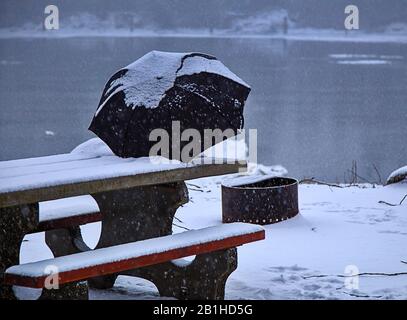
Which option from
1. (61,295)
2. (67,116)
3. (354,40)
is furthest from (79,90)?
(354,40)

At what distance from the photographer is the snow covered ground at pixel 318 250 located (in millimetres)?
5164

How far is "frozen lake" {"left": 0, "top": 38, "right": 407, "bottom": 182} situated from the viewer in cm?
2420

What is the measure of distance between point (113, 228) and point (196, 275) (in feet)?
2.15

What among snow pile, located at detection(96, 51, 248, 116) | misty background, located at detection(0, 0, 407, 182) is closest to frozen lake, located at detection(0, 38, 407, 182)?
misty background, located at detection(0, 0, 407, 182)

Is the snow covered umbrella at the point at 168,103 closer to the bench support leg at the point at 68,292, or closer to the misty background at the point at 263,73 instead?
the bench support leg at the point at 68,292

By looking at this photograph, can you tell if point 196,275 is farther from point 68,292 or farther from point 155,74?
point 155,74

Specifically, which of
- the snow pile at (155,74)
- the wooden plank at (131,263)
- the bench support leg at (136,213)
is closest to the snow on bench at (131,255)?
the wooden plank at (131,263)

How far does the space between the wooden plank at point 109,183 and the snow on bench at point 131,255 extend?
29 cm

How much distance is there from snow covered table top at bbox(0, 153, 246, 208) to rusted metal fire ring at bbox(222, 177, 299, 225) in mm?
2014

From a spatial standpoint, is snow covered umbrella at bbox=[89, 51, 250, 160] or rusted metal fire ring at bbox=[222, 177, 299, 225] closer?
snow covered umbrella at bbox=[89, 51, 250, 160]

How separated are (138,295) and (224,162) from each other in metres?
0.99

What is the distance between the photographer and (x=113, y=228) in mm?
5207

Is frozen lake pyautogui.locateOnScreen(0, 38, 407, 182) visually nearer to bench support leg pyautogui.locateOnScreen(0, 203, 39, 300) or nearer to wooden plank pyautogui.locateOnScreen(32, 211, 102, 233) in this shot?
wooden plank pyautogui.locateOnScreen(32, 211, 102, 233)

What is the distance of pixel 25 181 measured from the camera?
416 centimetres
